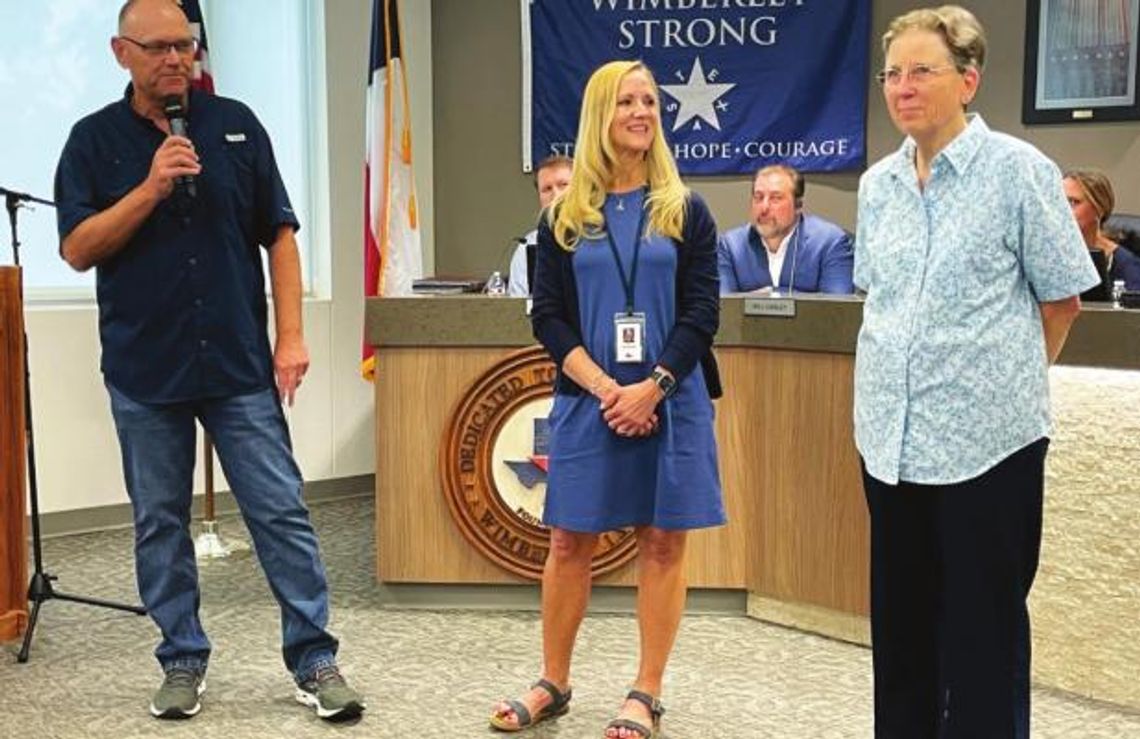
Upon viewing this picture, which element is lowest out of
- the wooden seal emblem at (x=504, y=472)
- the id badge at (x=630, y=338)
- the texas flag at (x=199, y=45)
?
the wooden seal emblem at (x=504, y=472)

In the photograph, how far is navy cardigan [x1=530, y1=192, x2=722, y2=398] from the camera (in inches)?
106

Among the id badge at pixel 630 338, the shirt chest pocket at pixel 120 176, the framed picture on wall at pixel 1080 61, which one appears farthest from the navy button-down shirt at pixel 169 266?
the framed picture on wall at pixel 1080 61

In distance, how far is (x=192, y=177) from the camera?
275cm

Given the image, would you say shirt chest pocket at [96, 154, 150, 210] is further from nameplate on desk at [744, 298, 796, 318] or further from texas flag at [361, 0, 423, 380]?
texas flag at [361, 0, 423, 380]

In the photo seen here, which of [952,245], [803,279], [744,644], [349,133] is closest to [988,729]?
[952,245]

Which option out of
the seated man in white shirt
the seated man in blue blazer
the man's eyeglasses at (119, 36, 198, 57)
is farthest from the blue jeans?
the seated man in blue blazer

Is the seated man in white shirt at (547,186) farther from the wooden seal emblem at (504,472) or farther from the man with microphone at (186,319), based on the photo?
the man with microphone at (186,319)

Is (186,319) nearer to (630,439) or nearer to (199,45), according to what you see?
(630,439)

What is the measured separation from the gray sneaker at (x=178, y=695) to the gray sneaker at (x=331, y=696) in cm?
24

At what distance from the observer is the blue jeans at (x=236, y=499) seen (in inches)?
112

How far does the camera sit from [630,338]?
2.67m

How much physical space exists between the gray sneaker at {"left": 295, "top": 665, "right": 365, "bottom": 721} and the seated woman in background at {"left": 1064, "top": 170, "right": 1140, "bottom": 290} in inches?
100

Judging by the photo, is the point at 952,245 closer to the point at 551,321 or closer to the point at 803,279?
the point at 551,321

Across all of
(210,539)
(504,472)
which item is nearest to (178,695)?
(504,472)
